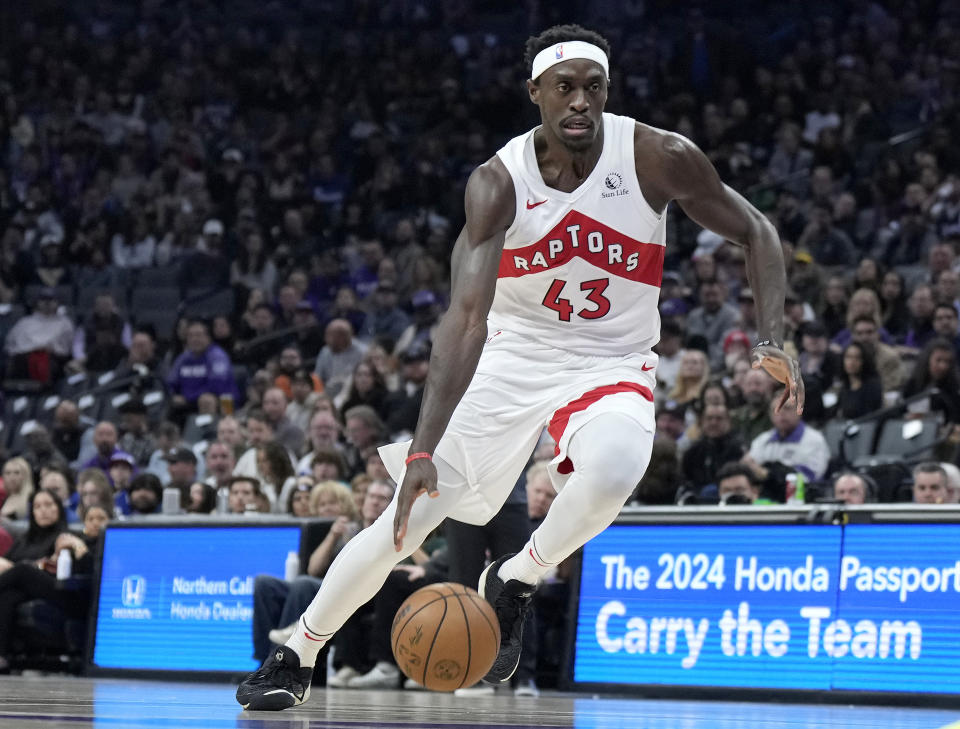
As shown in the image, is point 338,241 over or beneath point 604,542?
over

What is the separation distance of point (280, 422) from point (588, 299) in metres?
8.34

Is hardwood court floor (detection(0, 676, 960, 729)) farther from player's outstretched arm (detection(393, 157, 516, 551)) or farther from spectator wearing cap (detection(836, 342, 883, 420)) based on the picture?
spectator wearing cap (detection(836, 342, 883, 420))

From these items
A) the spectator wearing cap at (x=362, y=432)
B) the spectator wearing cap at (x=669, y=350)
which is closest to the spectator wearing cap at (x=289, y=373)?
the spectator wearing cap at (x=362, y=432)

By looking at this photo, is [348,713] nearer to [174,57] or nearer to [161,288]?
[161,288]

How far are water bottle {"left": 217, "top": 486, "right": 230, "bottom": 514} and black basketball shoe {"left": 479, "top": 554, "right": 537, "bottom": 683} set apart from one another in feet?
17.9

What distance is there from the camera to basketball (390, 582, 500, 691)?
17.6ft

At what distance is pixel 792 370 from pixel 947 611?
2922 millimetres

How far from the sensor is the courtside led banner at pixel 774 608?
308 inches

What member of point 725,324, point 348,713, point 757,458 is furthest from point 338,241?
point 348,713

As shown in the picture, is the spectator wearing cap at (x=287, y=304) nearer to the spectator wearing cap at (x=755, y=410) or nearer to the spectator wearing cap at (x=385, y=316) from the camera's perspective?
the spectator wearing cap at (x=385, y=316)

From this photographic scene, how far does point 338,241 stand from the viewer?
744 inches

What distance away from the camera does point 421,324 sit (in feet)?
48.9

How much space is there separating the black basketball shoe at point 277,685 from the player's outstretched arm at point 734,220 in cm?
191

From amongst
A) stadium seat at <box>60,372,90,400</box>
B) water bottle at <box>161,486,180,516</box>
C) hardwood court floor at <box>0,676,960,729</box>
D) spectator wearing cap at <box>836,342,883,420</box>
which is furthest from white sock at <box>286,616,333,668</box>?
stadium seat at <box>60,372,90,400</box>
